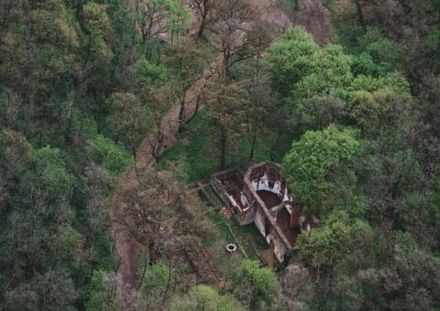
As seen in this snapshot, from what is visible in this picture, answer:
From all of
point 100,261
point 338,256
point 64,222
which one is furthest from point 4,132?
point 338,256

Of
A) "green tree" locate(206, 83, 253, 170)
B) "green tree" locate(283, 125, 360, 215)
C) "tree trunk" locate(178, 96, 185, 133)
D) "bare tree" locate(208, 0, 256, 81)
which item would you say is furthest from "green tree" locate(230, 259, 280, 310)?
"bare tree" locate(208, 0, 256, 81)

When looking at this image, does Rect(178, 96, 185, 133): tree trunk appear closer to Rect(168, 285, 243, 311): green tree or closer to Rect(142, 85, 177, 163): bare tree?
Rect(142, 85, 177, 163): bare tree

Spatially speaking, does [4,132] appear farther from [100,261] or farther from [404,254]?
A: [404,254]

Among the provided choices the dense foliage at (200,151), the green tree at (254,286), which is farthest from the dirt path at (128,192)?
the green tree at (254,286)

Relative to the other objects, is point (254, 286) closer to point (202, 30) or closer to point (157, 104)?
point (157, 104)

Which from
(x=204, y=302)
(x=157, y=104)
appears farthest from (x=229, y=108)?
(x=204, y=302)

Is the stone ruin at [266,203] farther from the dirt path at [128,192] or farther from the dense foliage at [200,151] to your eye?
the dirt path at [128,192]
